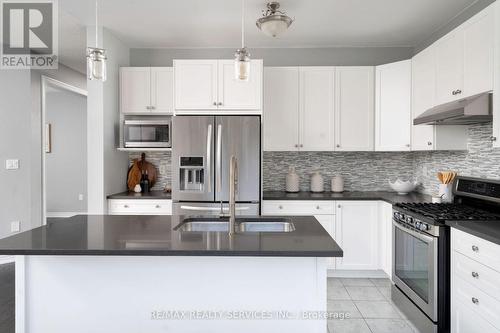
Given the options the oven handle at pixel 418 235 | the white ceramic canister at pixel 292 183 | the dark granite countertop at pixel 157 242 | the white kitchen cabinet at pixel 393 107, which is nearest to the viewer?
the dark granite countertop at pixel 157 242

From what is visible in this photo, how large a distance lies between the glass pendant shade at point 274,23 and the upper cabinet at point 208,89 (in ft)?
3.29

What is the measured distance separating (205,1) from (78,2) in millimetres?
1135

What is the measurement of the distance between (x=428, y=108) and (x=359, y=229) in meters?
1.39

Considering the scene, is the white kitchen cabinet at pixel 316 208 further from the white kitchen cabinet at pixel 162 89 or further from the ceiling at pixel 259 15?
the ceiling at pixel 259 15

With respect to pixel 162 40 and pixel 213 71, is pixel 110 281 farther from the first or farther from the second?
pixel 162 40

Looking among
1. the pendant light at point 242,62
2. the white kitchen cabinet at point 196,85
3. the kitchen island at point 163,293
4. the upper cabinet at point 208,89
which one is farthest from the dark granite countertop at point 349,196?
the kitchen island at point 163,293

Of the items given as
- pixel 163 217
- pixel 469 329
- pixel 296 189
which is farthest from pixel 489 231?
pixel 296 189

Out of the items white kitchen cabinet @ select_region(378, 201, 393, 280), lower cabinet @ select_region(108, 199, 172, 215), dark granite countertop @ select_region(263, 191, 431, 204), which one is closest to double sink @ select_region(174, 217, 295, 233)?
dark granite countertop @ select_region(263, 191, 431, 204)

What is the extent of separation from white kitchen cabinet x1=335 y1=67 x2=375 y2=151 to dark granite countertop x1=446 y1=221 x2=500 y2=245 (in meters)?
1.77

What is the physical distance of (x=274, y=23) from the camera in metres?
2.60

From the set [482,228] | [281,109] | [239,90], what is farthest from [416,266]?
[239,90]

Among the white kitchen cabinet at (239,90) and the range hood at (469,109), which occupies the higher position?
the white kitchen cabinet at (239,90)

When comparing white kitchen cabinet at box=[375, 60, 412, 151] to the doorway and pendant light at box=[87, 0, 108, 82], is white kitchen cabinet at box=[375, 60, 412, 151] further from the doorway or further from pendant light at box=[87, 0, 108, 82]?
the doorway

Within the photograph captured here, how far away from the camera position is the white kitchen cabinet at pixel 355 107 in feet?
12.6
